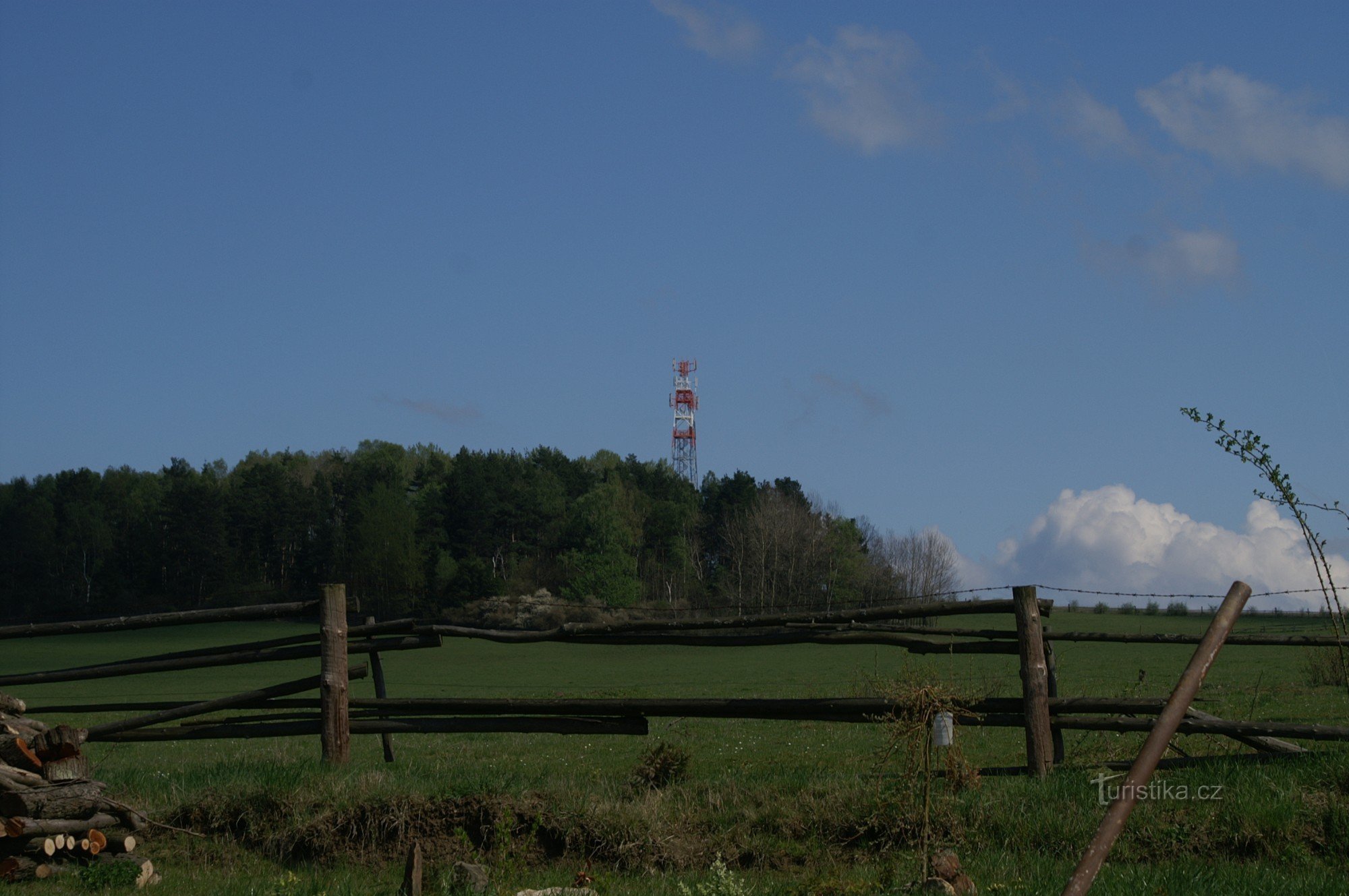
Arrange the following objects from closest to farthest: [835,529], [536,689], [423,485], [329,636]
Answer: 1. [329,636]
2. [536,689]
3. [835,529]
4. [423,485]

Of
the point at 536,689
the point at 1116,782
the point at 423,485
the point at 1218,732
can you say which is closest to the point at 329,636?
the point at 1116,782

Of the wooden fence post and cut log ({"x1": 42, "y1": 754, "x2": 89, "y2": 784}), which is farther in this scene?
the wooden fence post

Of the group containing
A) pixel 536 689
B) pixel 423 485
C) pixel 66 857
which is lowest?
pixel 536 689

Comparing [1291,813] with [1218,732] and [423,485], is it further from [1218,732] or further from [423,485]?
[423,485]

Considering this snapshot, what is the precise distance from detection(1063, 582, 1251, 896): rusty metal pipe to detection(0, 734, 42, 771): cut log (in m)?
6.32

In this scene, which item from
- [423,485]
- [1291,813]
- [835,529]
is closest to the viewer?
[1291,813]

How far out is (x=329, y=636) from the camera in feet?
27.0

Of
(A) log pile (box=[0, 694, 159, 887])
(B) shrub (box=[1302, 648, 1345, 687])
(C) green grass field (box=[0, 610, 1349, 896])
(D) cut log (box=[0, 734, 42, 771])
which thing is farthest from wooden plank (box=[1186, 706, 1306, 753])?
(B) shrub (box=[1302, 648, 1345, 687])

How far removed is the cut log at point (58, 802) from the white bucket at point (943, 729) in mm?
4943

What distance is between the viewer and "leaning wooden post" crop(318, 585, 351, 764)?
26.5ft

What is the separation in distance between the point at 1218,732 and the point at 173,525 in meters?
92.4

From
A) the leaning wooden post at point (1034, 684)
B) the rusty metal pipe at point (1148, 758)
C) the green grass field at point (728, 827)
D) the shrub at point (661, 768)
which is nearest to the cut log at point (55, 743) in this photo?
the green grass field at point (728, 827)

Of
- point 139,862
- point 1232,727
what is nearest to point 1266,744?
point 1232,727

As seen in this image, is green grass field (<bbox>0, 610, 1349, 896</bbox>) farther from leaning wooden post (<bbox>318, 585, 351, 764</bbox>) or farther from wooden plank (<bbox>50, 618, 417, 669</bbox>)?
wooden plank (<bbox>50, 618, 417, 669</bbox>)
